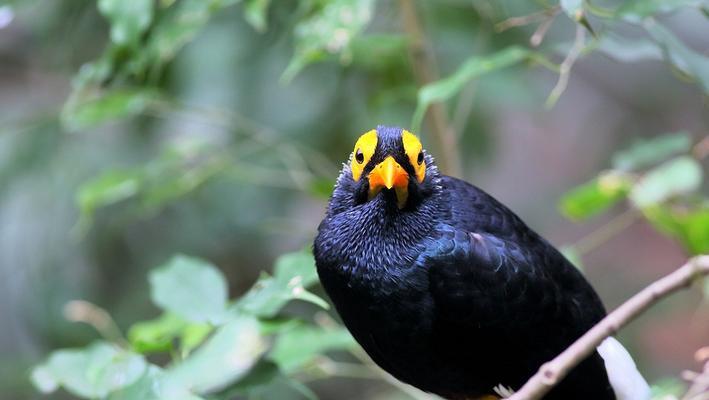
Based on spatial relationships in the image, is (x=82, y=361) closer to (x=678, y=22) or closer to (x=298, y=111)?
(x=298, y=111)

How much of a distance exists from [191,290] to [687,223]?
0.94m

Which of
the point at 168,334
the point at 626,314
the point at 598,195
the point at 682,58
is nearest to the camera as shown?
the point at 626,314

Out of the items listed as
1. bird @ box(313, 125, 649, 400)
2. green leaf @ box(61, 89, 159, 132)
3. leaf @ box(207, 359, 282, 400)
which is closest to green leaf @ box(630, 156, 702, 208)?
bird @ box(313, 125, 649, 400)

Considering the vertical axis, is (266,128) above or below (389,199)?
above

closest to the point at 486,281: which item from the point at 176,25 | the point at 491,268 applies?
the point at 491,268

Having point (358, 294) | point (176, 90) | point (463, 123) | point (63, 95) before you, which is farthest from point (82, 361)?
point (63, 95)

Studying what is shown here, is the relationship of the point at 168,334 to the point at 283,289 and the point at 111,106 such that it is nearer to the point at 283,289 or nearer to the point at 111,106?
the point at 283,289

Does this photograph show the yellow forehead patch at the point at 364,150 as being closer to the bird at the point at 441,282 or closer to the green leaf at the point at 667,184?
the bird at the point at 441,282

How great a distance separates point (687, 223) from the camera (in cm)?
187

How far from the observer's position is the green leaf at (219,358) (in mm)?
1288

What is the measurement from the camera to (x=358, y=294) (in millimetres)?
1601

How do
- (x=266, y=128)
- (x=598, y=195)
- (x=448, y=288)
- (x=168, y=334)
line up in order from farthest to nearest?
(x=266, y=128)
(x=598, y=195)
(x=168, y=334)
(x=448, y=288)

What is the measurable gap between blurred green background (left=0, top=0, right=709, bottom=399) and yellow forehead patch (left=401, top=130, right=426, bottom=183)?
100mm

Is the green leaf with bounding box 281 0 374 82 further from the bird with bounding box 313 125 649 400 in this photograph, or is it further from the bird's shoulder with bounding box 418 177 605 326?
the bird's shoulder with bounding box 418 177 605 326
